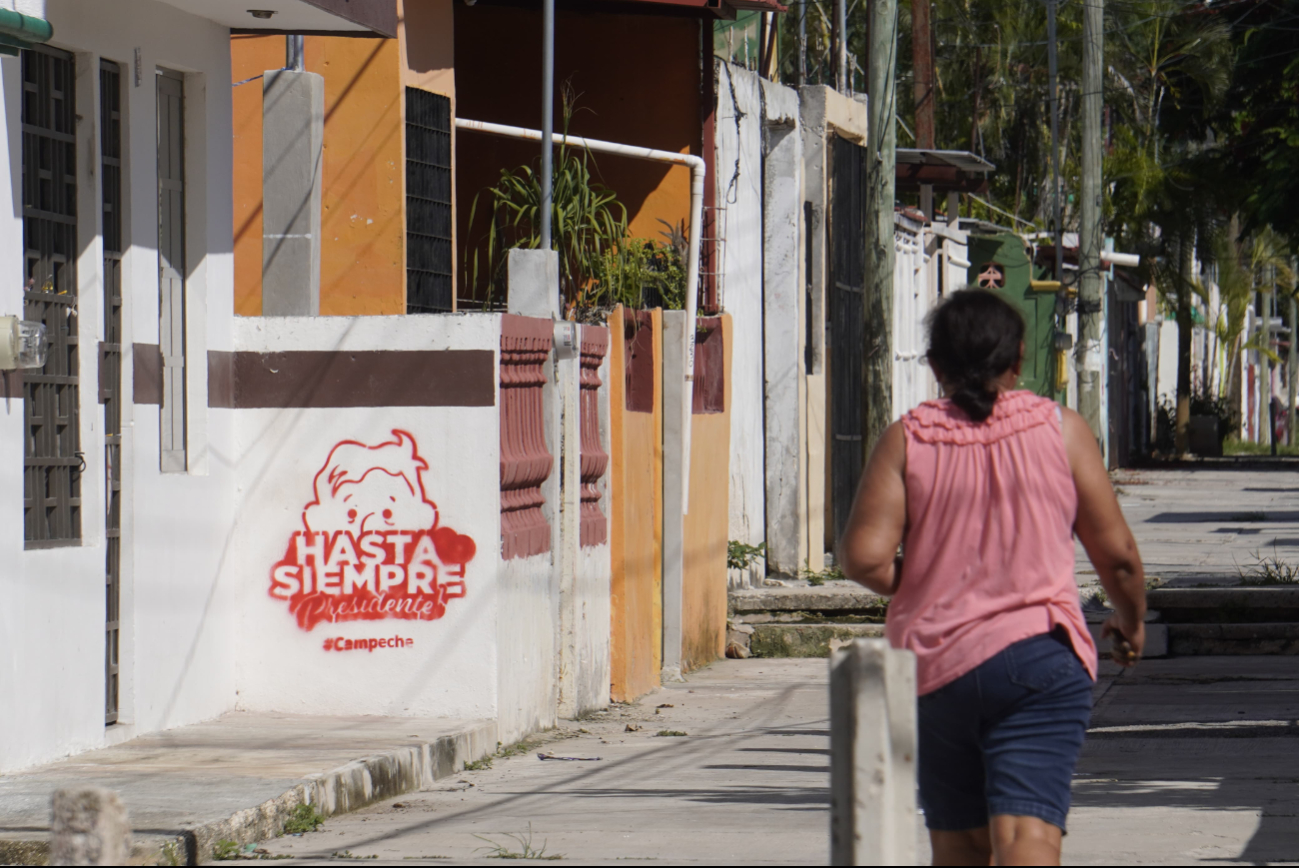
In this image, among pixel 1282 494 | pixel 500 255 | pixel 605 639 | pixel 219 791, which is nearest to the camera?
pixel 219 791

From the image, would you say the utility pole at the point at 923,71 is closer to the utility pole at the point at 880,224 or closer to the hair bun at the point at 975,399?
the utility pole at the point at 880,224

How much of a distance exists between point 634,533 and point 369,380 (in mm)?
2918

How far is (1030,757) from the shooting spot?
4.25 meters

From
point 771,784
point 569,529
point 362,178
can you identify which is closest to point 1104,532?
point 771,784

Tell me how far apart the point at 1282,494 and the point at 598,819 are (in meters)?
23.7

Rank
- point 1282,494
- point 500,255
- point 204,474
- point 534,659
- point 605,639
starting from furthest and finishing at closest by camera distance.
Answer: point 1282,494 < point 500,255 < point 605,639 < point 534,659 < point 204,474

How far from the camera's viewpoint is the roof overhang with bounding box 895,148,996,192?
835 inches

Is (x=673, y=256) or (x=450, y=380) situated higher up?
(x=673, y=256)

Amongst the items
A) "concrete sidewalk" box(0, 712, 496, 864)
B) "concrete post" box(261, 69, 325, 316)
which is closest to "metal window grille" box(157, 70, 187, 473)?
"concrete post" box(261, 69, 325, 316)

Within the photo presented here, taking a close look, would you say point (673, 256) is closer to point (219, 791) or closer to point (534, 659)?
point (534, 659)

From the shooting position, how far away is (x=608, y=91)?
47.2ft

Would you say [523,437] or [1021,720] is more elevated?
[523,437]

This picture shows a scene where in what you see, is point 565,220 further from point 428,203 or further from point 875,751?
point 875,751

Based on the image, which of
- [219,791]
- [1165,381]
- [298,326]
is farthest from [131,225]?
[1165,381]
